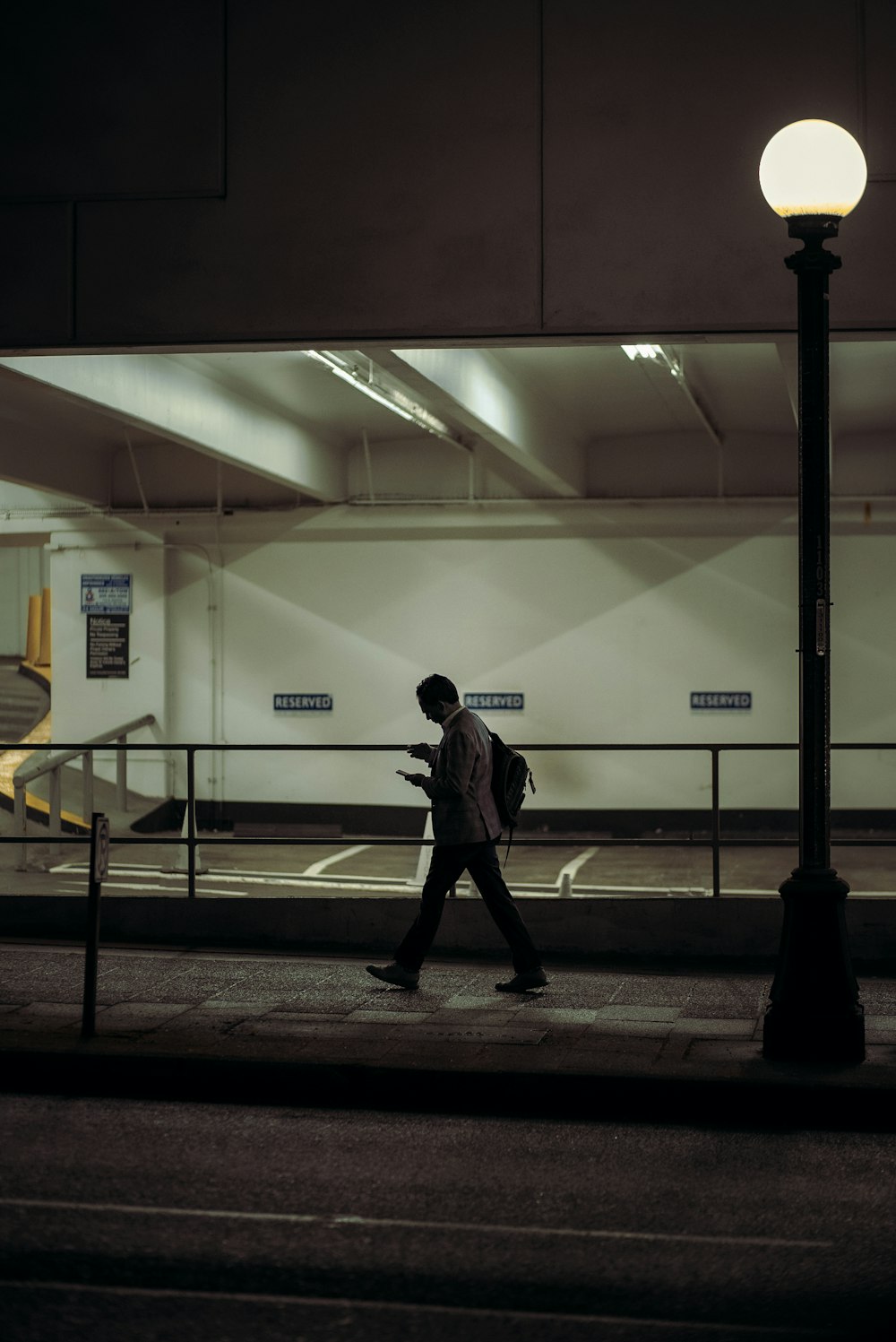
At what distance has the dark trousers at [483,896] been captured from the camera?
842cm

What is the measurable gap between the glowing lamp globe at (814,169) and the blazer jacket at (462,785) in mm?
3342

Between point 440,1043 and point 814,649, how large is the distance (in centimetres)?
273

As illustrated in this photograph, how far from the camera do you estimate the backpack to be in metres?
8.53

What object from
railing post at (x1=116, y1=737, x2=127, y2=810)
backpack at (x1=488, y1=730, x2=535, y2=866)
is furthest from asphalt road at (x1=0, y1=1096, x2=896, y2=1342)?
railing post at (x1=116, y1=737, x2=127, y2=810)

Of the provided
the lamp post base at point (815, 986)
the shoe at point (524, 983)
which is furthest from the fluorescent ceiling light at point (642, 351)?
the lamp post base at point (815, 986)

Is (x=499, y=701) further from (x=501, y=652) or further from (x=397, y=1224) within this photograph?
(x=397, y=1224)

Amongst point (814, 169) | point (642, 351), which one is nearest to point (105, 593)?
point (642, 351)

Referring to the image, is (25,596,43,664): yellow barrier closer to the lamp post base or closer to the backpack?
the backpack

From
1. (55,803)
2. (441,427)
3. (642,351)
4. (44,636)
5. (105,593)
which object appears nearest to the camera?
(642,351)

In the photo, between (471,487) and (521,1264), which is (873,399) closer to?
(471,487)

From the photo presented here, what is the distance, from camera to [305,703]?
1777 centimetres

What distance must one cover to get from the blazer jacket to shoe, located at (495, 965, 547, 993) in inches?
33.2

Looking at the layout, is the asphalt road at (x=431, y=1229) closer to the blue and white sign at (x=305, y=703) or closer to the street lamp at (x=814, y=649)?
the street lamp at (x=814, y=649)

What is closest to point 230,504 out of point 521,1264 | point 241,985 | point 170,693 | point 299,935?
point 170,693
